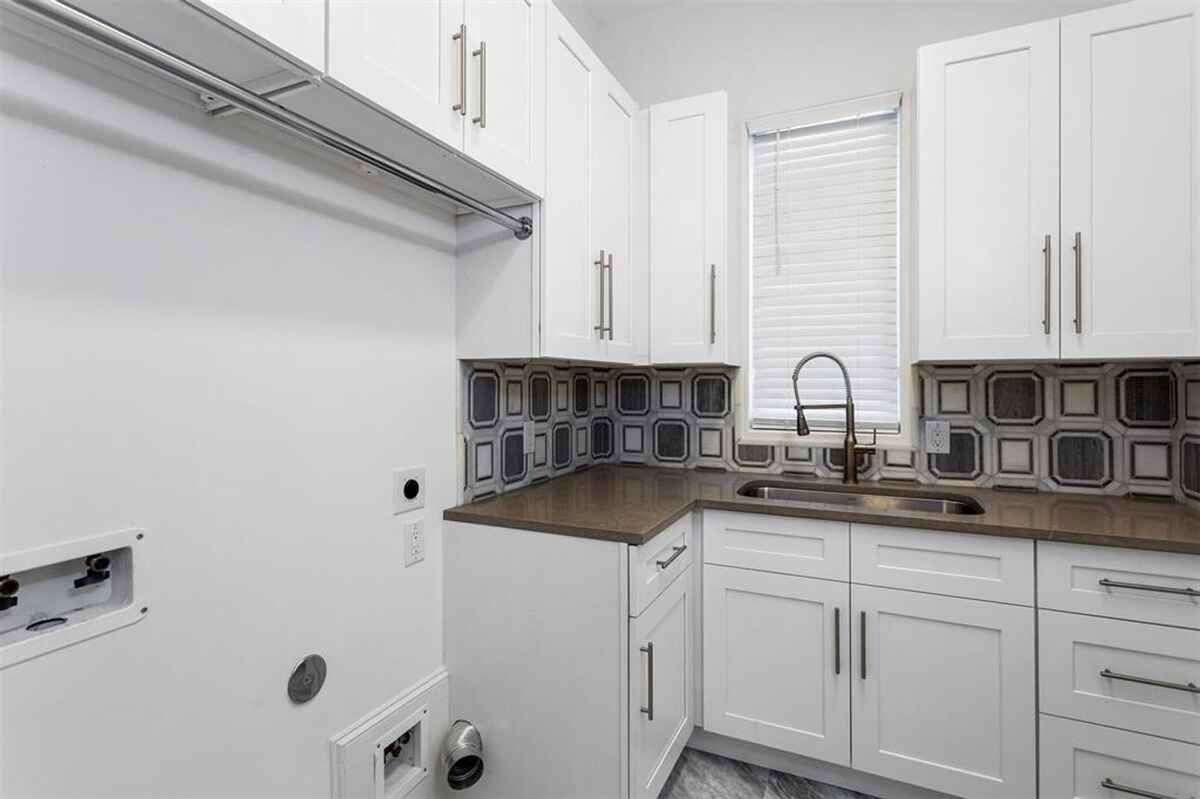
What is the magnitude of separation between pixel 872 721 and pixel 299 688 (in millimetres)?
1528

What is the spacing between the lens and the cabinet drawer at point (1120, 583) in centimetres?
135

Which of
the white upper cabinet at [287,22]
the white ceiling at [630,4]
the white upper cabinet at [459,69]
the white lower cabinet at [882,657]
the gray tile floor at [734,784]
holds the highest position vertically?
the white ceiling at [630,4]

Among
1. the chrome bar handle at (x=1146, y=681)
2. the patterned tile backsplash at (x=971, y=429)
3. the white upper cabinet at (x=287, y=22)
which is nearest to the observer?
the white upper cabinet at (x=287, y=22)

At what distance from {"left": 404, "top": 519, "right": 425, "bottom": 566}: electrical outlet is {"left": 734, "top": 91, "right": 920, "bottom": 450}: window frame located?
4.49 ft

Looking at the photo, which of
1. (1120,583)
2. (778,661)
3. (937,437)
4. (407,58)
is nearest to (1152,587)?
(1120,583)

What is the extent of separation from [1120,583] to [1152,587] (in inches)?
2.3

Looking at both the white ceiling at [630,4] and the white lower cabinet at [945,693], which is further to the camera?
the white ceiling at [630,4]

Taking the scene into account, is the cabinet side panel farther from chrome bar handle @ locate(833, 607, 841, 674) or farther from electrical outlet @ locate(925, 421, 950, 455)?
electrical outlet @ locate(925, 421, 950, 455)

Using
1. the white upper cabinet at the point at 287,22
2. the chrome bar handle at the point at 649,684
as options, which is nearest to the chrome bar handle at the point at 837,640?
the chrome bar handle at the point at 649,684

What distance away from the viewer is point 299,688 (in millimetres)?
1234

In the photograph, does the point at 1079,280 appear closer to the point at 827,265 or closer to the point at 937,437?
the point at 937,437

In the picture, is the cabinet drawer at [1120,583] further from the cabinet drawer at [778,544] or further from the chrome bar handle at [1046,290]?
the chrome bar handle at [1046,290]

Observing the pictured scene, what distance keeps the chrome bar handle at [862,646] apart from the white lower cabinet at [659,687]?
0.50m

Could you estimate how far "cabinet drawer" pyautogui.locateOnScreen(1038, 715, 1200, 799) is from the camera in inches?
53.3
